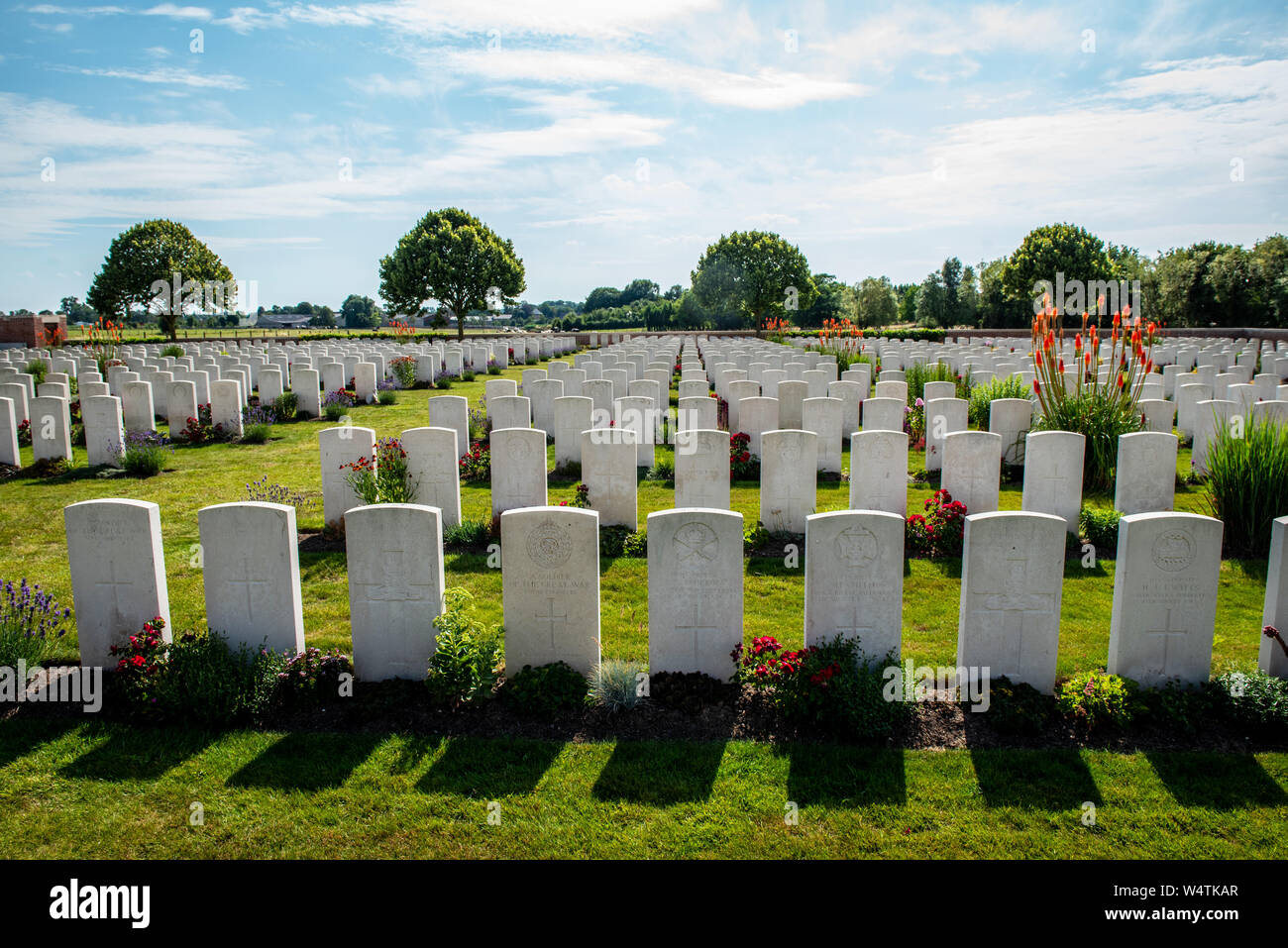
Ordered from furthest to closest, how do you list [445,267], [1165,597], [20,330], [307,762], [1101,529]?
1. [445,267]
2. [20,330]
3. [1101,529]
4. [1165,597]
5. [307,762]

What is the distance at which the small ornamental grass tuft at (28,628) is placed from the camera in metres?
5.87

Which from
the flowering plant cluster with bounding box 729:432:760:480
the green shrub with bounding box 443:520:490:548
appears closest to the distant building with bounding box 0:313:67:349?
the green shrub with bounding box 443:520:490:548

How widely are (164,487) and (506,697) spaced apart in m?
9.48

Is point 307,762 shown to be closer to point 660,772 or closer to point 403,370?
point 660,772

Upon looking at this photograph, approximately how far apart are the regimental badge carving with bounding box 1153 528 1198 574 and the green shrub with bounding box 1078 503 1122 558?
11.9 ft

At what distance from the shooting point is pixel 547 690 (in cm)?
565

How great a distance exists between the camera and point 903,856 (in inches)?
163

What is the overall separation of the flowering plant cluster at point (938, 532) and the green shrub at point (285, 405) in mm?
15320

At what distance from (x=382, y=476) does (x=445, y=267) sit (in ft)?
145

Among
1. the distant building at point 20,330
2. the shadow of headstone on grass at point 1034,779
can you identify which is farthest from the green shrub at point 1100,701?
the distant building at point 20,330

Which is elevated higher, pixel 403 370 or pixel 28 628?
pixel 403 370

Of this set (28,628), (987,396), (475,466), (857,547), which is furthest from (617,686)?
(987,396)

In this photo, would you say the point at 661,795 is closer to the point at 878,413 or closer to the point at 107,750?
the point at 107,750
